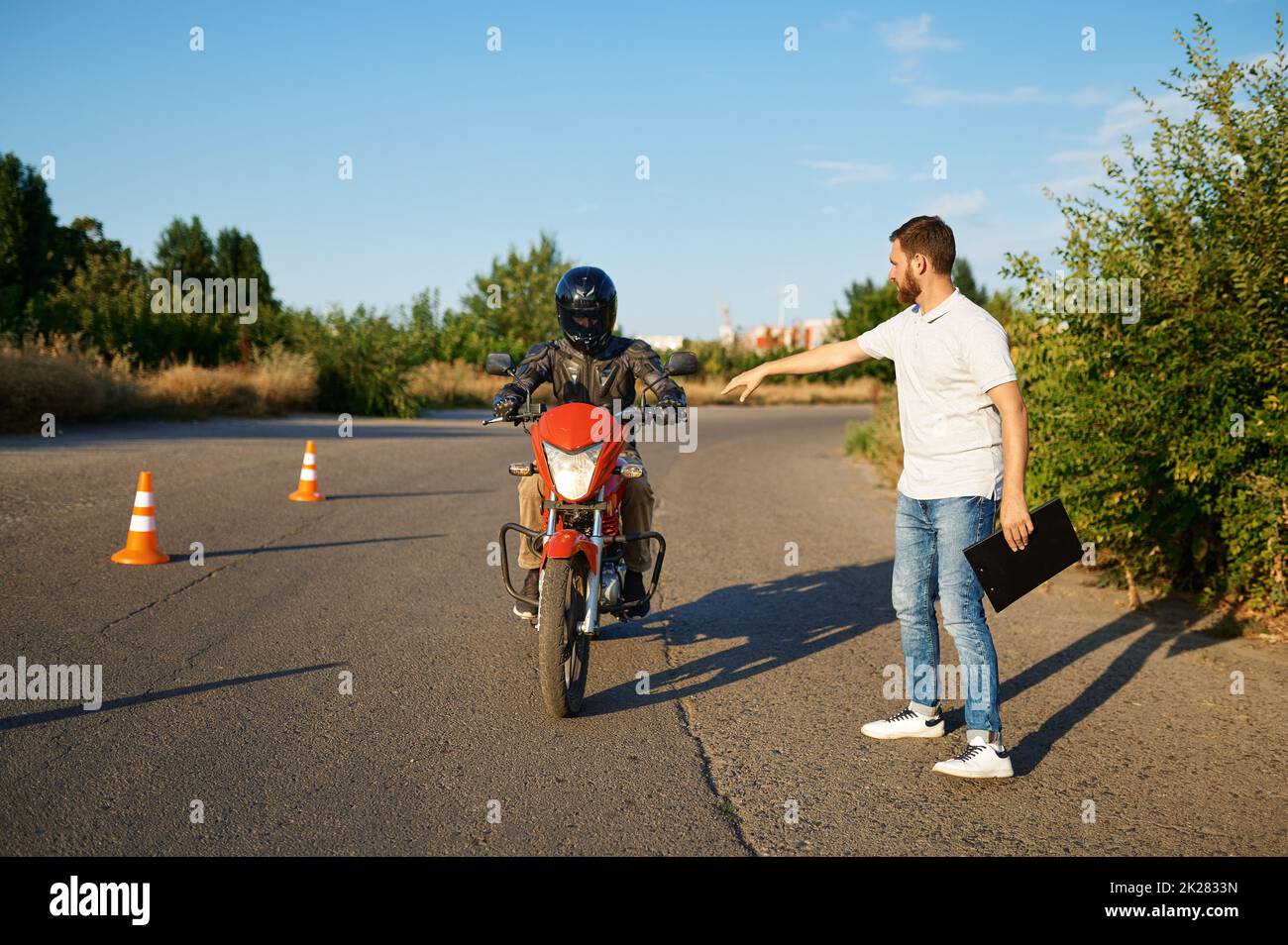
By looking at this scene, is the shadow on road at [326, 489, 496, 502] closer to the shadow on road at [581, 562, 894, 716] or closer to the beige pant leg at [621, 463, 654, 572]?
the shadow on road at [581, 562, 894, 716]

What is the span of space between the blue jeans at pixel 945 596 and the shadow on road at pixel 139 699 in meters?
2.92

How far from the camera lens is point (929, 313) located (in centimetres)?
449

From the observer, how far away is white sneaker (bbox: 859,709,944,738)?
4.75m

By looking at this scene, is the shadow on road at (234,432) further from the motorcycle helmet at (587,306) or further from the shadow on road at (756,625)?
the motorcycle helmet at (587,306)

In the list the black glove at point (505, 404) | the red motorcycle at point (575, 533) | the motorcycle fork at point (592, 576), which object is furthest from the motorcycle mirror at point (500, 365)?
the motorcycle fork at point (592, 576)

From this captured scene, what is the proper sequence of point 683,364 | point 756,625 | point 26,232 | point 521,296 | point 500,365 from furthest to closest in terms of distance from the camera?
1. point 521,296
2. point 26,232
3. point 756,625
4. point 500,365
5. point 683,364

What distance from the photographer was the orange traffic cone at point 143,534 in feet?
25.2

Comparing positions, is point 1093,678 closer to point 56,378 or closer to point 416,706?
point 416,706

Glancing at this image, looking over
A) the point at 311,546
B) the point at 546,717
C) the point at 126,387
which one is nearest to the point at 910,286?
the point at 546,717

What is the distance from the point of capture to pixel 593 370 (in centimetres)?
581

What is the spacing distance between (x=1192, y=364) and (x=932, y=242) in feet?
10.9

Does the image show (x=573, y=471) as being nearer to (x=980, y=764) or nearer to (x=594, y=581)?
(x=594, y=581)

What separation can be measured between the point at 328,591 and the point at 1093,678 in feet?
16.0

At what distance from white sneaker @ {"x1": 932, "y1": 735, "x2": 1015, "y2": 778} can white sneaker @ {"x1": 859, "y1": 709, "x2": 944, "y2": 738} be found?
410mm
